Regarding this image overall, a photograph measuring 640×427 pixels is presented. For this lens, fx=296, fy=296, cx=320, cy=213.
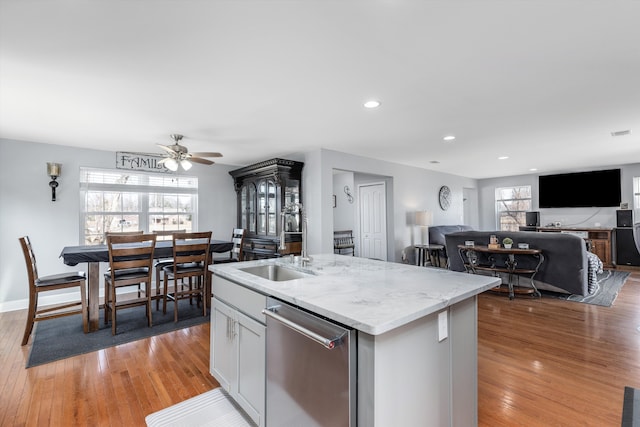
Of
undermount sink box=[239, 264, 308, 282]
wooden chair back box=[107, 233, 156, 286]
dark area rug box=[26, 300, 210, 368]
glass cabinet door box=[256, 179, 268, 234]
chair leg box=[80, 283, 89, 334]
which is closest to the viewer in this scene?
undermount sink box=[239, 264, 308, 282]

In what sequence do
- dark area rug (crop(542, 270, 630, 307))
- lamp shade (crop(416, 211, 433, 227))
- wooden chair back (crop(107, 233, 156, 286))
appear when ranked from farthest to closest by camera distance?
1. lamp shade (crop(416, 211, 433, 227))
2. dark area rug (crop(542, 270, 630, 307))
3. wooden chair back (crop(107, 233, 156, 286))

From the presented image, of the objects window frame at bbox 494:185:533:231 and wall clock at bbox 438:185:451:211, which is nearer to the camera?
wall clock at bbox 438:185:451:211

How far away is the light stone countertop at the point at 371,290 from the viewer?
3.78ft

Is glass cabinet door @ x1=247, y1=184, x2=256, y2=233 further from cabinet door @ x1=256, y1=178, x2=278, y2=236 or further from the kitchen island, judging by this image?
the kitchen island

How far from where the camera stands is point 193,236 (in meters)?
3.58

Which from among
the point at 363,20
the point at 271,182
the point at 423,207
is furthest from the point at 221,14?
the point at 423,207

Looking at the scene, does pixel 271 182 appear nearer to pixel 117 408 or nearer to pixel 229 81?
pixel 229 81

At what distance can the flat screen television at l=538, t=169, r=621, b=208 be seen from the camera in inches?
271

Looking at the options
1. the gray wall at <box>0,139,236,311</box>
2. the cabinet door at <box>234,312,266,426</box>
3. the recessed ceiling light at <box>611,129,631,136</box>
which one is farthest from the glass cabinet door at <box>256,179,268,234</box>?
the recessed ceiling light at <box>611,129,631,136</box>

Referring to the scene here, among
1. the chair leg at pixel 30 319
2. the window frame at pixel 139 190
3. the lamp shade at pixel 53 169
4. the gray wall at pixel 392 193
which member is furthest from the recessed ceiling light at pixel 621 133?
the lamp shade at pixel 53 169

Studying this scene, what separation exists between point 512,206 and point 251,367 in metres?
9.10

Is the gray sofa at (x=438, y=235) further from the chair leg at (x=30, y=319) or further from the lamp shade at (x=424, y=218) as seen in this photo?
the chair leg at (x=30, y=319)

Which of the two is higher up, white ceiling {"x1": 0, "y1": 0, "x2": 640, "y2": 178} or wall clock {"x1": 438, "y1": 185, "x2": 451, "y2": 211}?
white ceiling {"x1": 0, "y1": 0, "x2": 640, "y2": 178}

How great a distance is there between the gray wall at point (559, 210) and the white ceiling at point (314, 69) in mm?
3967
